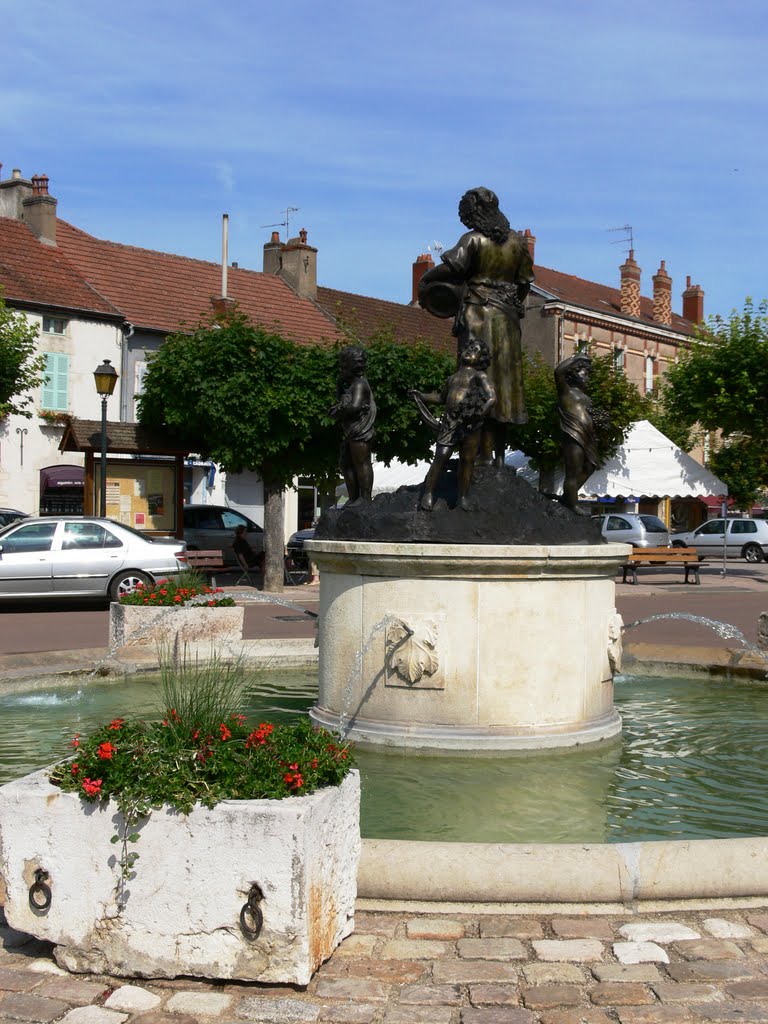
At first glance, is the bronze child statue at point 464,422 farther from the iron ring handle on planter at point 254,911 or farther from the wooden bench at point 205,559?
the wooden bench at point 205,559

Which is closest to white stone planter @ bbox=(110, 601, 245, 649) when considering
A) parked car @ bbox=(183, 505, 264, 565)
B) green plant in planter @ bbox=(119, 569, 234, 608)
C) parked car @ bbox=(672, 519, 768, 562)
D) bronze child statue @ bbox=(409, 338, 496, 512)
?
green plant in planter @ bbox=(119, 569, 234, 608)

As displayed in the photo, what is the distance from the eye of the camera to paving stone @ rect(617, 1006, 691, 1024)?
3506 millimetres

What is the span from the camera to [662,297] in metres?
59.6

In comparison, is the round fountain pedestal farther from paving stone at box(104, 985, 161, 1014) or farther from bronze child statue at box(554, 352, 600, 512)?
paving stone at box(104, 985, 161, 1014)

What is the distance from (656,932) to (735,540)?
35.9 m

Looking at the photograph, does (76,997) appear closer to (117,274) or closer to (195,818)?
(195,818)

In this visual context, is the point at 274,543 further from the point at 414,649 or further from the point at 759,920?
the point at 759,920

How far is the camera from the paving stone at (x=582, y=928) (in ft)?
13.7

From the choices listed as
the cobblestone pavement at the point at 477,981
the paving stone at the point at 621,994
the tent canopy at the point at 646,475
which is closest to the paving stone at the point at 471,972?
the cobblestone pavement at the point at 477,981

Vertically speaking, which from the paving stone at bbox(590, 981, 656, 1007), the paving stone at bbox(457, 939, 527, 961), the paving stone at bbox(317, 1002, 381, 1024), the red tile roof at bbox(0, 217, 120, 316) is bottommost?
the paving stone at bbox(317, 1002, 381, 1024)

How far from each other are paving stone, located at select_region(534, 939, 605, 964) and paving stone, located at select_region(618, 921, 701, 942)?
15 cm

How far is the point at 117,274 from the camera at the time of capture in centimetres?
3694

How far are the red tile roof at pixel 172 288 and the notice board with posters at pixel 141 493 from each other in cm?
1292

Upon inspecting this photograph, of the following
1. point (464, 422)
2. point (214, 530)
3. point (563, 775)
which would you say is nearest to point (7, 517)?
point (214, 530)
